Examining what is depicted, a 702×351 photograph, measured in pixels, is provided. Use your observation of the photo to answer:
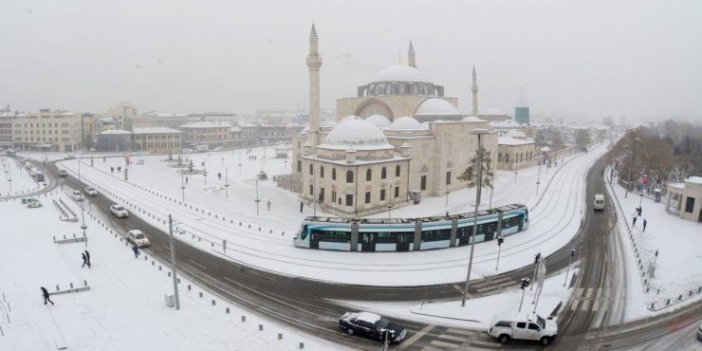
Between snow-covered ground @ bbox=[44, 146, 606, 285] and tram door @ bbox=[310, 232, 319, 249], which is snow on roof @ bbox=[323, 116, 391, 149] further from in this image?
tram door @ bbox=[310, 232, 319, 249]

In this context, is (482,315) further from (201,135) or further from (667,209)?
(201,135)

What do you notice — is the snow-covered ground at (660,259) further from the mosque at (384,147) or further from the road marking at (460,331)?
the mosque at (384,147)

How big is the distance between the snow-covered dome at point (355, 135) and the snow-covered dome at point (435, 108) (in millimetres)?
13219

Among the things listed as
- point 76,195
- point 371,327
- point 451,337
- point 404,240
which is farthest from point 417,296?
point 76,195

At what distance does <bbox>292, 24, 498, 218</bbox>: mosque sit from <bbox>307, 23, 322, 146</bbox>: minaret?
0.41 ft

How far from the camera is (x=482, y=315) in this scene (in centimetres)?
2164

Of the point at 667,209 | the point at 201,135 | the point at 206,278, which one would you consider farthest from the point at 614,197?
the point at 201,135

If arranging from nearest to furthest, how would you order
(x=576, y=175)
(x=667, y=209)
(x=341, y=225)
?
(x=341, y=225)
(x=667, y=209)
(x=576, y=175)

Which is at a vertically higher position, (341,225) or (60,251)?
(341,225)

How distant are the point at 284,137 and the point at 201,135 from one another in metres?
38.3

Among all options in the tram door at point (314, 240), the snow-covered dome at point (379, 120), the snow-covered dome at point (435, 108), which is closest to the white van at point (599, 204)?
the snow-covered dome at point (435, 108)

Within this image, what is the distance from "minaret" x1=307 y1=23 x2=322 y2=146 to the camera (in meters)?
55.9

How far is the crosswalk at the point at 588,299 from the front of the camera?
22.8 meters

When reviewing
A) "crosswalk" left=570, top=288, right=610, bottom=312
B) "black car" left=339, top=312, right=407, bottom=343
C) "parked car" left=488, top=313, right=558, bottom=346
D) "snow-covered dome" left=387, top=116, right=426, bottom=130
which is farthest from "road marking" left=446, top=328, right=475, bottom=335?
"snow-covered dome" left=387, top=116, right=426, bottom=130
